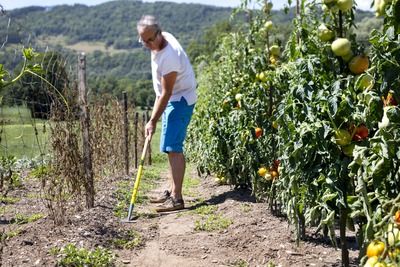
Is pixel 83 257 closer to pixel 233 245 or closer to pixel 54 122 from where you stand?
pixel 233 245

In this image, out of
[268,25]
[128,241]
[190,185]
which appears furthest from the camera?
[190,185]

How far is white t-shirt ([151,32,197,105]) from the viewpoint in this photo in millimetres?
5297

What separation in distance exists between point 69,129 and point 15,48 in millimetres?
1084

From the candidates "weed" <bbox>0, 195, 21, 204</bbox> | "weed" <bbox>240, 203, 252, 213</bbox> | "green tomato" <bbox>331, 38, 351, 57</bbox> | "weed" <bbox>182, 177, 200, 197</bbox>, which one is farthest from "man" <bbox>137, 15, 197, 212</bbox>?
"green tomato" <bbox>331, 38, 351, 57</bbox>

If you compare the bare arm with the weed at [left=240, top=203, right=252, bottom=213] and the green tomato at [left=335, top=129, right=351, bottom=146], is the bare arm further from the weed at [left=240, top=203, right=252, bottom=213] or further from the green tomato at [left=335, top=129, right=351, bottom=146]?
the green tomato at [left=335, top=129, right=351, bottom=146]

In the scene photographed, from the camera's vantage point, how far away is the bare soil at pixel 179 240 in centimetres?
383

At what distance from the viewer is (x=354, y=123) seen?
9.59 ft

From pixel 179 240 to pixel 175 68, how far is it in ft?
5.78

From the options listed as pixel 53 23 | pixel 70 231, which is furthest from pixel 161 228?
pixel 53 23

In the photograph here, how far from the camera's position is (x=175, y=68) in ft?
17.4

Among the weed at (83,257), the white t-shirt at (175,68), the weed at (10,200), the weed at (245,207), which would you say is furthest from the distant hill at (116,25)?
the weed at (83,257)

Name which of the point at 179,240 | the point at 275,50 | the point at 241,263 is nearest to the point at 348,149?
the point at 241,263

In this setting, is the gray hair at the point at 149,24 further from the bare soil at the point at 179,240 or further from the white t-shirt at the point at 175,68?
the bare soil at the point at 179,240

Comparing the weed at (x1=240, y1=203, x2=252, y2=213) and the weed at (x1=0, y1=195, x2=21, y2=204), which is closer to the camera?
the weed at (x1=240, y1=203, x2=252, y2=213)
